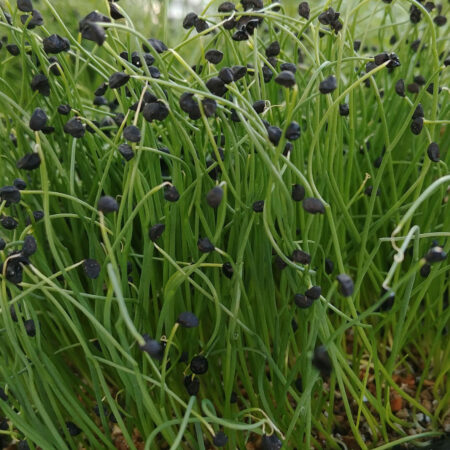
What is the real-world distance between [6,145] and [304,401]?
0.59 metres

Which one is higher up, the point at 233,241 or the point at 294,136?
the point at 294,136

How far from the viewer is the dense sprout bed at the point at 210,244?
575 mm

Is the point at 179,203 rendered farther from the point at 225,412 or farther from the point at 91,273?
the point at 225,412

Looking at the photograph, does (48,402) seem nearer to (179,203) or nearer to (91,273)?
(91,273)

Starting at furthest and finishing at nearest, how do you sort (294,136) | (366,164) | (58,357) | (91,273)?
1. (366,164)
2. (58,357)
3. (91,273)
4. (294,136)

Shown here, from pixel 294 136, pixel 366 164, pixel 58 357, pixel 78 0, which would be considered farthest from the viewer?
pixel 78 0

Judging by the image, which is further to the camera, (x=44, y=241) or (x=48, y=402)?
(x=44, y=241)

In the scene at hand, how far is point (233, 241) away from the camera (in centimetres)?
71

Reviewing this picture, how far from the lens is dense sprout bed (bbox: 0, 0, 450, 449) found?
1.89ft

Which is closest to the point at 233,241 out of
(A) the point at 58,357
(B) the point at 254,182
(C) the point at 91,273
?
(B) the point at 254,182

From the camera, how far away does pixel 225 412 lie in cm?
70

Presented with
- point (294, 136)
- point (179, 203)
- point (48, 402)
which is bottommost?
point (48, 402)

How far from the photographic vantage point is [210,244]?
1.92 ft

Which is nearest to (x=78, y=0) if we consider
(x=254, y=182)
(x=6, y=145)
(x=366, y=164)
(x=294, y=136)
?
(x=6, y=145)
